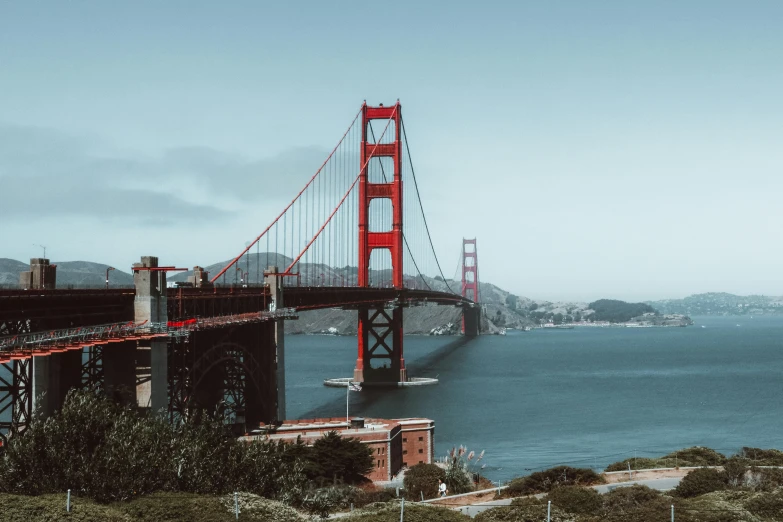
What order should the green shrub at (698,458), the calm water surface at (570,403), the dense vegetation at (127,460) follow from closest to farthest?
the dense vegetation at (127,460) → the green shrub at (698,458) → the calm water surface at (570,403)

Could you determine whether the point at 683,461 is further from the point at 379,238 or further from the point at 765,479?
the point at 379,238

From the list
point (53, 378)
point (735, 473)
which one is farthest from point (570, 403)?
point (53, 378)

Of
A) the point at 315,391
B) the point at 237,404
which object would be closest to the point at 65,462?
the point at 237,404

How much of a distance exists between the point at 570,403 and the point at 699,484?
54.5m

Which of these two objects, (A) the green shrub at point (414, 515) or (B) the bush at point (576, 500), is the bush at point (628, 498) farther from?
(A) the green shrub at point (414, 515)

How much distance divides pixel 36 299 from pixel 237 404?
2483 cm

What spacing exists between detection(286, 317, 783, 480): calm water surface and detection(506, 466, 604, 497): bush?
13.7 meters

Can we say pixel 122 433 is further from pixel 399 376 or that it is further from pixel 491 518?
pixel 399 376

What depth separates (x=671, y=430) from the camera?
66812 mm

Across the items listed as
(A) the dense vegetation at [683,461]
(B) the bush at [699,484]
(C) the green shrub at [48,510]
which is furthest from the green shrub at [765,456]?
(C) the green shrub at [48,510]

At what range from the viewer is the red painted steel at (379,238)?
98812mm

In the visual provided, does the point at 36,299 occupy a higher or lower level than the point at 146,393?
higher

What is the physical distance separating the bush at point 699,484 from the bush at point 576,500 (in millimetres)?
5101

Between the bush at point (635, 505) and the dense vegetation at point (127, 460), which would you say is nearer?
the bush at point (635, 505)
